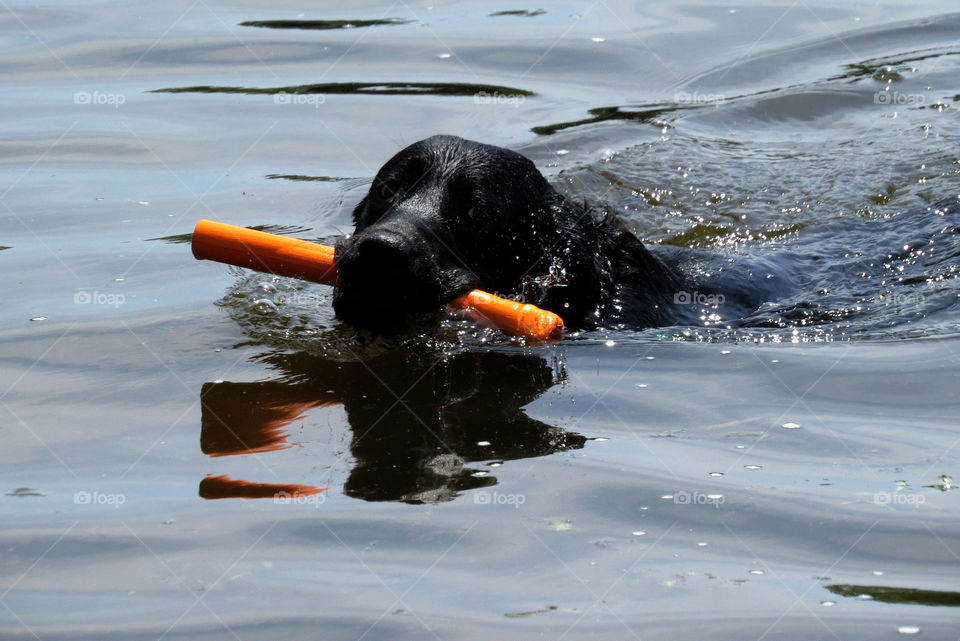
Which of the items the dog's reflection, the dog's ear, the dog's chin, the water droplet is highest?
the dog's ear

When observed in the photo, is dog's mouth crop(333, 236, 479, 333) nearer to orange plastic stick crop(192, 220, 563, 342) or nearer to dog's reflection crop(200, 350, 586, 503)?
orange plastic stick crop(192, 220, 563, 342)

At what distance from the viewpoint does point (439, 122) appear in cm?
970

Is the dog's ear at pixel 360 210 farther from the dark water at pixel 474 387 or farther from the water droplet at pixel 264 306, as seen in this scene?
the water droplet at pixel 264 306

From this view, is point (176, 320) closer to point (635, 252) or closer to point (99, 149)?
point (635, 252)

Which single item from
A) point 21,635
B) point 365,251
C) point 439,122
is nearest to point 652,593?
point 21,635

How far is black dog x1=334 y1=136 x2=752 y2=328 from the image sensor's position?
5.43 m

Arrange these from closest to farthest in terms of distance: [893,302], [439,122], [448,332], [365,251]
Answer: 1. [365,251]
2. [448,332]
3. [893,302]
4. [439,122]

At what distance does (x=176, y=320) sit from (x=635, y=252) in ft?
7.55

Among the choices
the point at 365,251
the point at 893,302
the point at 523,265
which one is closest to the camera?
the point at 365,251

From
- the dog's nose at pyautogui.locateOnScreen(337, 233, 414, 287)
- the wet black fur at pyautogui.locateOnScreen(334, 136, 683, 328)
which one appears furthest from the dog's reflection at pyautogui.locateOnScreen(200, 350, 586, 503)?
the dog's nose at pyautogui.locateOnScreen(337, 233, 414, 287)

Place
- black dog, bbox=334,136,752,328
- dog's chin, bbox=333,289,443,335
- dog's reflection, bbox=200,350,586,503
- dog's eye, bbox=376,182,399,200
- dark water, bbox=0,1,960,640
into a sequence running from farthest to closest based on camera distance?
dog's eye, bbox=376,182,399,200 → black dog, bbox=334,136,752,328 → dog's chin, bbox=333,289,443,335 → dog's reflection, bbox=200,350,586,503 → dark water, bbox=0,1,960,640

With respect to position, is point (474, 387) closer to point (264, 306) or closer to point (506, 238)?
point (506, 238)

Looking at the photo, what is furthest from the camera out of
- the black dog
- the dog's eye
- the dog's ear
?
the dog's ear

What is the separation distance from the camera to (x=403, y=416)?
190 inches
